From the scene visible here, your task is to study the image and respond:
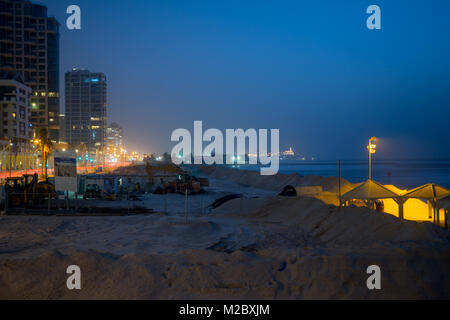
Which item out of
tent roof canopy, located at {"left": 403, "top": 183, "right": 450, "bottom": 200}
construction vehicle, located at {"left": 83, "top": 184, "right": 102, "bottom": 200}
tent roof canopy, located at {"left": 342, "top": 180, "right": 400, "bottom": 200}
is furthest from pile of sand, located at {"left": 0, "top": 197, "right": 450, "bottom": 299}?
construction vehicle, located at {"left": 83, "top": 184, "right": 102, "bottom": 200}

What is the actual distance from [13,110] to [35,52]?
48645 millimetres

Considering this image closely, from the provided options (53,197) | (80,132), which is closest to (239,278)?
(53,197)

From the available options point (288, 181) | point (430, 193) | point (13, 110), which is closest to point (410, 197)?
point (430, 193)

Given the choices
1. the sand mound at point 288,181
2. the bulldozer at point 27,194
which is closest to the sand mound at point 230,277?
the bulldozer at point 27,194

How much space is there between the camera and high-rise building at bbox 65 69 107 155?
18900cm

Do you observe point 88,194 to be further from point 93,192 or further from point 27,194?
point 27,194

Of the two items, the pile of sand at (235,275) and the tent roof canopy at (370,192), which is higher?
the tent roof canopy at (370,192)

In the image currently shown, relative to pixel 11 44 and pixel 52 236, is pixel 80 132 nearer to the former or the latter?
pixel 11 44

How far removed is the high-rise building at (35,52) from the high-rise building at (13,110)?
2329 centimetres

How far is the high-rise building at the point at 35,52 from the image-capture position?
11625 cm

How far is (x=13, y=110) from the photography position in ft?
280

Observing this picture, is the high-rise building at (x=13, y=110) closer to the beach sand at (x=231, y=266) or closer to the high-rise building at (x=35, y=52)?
the high-rise building at (x=35, y=52)

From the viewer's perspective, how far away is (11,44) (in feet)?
384

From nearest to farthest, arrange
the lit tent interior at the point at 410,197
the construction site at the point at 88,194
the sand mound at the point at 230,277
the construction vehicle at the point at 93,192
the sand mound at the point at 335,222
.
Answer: the sand mound at the point at 230,277 < the sand mound at the point at 335,222 < the lit tent interior at the point at 410,197 < the construction site at the point at 88,194 < the construction vehicle at the point at 93,192
